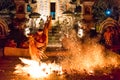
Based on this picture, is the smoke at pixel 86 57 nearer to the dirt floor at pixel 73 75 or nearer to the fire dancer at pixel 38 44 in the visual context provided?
the dirt floor at pixel 73 75

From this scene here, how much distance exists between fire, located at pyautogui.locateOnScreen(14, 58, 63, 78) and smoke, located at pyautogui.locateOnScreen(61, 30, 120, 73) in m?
0.54

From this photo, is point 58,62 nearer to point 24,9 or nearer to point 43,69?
point 43,69

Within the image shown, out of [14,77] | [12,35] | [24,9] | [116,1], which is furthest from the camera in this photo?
[116,1]

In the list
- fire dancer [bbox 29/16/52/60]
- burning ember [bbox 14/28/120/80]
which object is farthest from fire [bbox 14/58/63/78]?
fire dancer [bbox 29/16/52/60]

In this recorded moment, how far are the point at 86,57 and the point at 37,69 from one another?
3.77 metres

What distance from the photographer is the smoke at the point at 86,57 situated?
18.0 metres

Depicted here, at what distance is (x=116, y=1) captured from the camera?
114ft

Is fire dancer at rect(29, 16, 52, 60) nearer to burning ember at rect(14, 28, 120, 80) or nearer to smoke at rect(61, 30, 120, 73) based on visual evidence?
burning ember at rect(14, 28, 120, 80)

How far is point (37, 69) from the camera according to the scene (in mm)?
16781

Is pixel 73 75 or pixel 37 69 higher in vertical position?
pixel 37 69

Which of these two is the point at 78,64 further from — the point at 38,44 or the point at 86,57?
the point at 38,44

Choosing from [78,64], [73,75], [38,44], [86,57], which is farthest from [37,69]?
[86,57]

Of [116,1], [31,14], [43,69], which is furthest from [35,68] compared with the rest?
[116,1]

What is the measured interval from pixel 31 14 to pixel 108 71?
1162 cm
